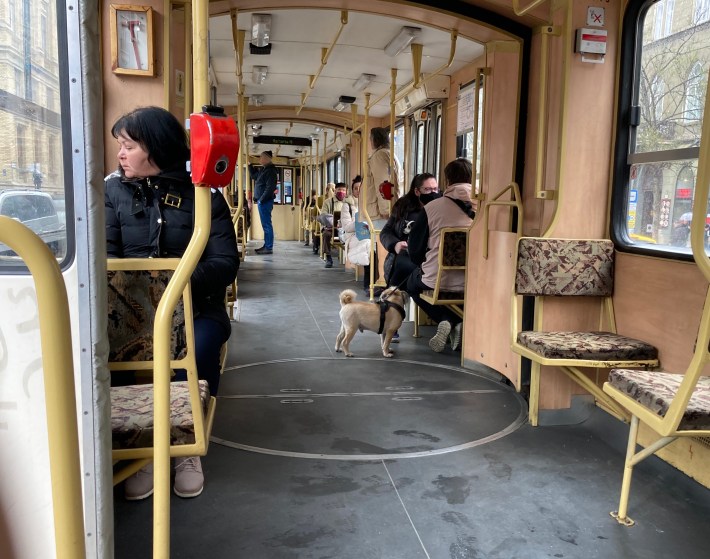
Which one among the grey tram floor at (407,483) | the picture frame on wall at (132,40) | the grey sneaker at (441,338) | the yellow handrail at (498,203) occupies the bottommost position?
the grey tram floor at (407,483)

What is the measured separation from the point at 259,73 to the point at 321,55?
1.12 m

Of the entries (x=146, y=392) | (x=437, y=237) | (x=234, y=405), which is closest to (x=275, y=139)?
(x=437, y=237)

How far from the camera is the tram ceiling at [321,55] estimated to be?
5223mm

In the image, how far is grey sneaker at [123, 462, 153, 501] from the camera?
2.55m

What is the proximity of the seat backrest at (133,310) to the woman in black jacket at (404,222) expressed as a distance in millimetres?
3975

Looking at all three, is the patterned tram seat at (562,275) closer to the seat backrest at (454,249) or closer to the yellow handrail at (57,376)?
the seat backrest at (454,249)

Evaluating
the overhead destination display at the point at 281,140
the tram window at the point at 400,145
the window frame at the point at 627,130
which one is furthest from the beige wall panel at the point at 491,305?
the overhead destination display at the point at 281,140

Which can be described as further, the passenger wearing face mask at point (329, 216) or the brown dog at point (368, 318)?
the passenger wearing face mask at point (329, 216)

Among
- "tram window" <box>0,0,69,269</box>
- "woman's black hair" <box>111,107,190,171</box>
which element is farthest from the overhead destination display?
"tram window" <box>0,0,69,269</box>

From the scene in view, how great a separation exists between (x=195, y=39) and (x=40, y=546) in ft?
4.30

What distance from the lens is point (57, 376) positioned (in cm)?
118

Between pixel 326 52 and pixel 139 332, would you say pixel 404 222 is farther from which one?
pixel 139 332

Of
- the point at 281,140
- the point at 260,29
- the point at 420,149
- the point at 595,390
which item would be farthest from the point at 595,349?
the point at 281,140

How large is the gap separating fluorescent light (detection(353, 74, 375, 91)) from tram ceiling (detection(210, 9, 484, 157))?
1.9 inches
